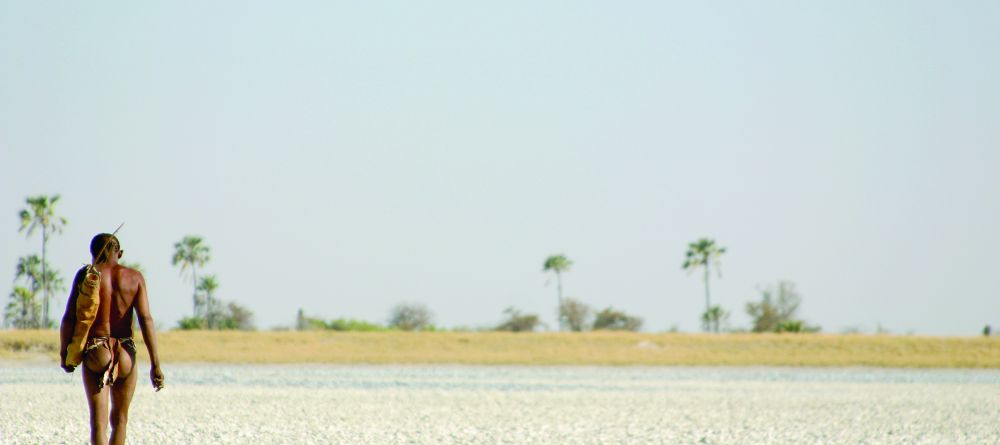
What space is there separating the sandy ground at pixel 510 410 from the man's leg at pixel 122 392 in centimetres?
656

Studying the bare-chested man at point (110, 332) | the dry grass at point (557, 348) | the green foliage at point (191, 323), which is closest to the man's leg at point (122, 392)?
the bare-chested man at point (110, 332)

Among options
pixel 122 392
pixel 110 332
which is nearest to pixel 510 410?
pixel 122 392

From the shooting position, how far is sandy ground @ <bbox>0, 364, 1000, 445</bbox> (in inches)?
840

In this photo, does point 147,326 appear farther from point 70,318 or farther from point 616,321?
point 616,321

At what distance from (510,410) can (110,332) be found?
671 inches

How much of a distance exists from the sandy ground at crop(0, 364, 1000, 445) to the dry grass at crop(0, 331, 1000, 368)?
53.6 ft

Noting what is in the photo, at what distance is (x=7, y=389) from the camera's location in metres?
33.3

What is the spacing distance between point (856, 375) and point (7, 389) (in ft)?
111

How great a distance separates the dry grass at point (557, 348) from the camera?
64.6 m

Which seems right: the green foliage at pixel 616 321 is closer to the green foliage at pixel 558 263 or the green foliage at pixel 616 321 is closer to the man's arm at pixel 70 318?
the green foliage at pixel 558 263

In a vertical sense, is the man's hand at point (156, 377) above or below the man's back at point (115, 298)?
below

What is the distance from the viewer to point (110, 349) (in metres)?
11.8

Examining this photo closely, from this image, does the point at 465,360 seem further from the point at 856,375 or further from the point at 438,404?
the point at 438,404

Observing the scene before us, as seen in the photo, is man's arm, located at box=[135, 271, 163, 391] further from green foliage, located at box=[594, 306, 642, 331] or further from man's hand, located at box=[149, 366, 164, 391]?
green foliage, located at box=[594, 306, 642, 331]
